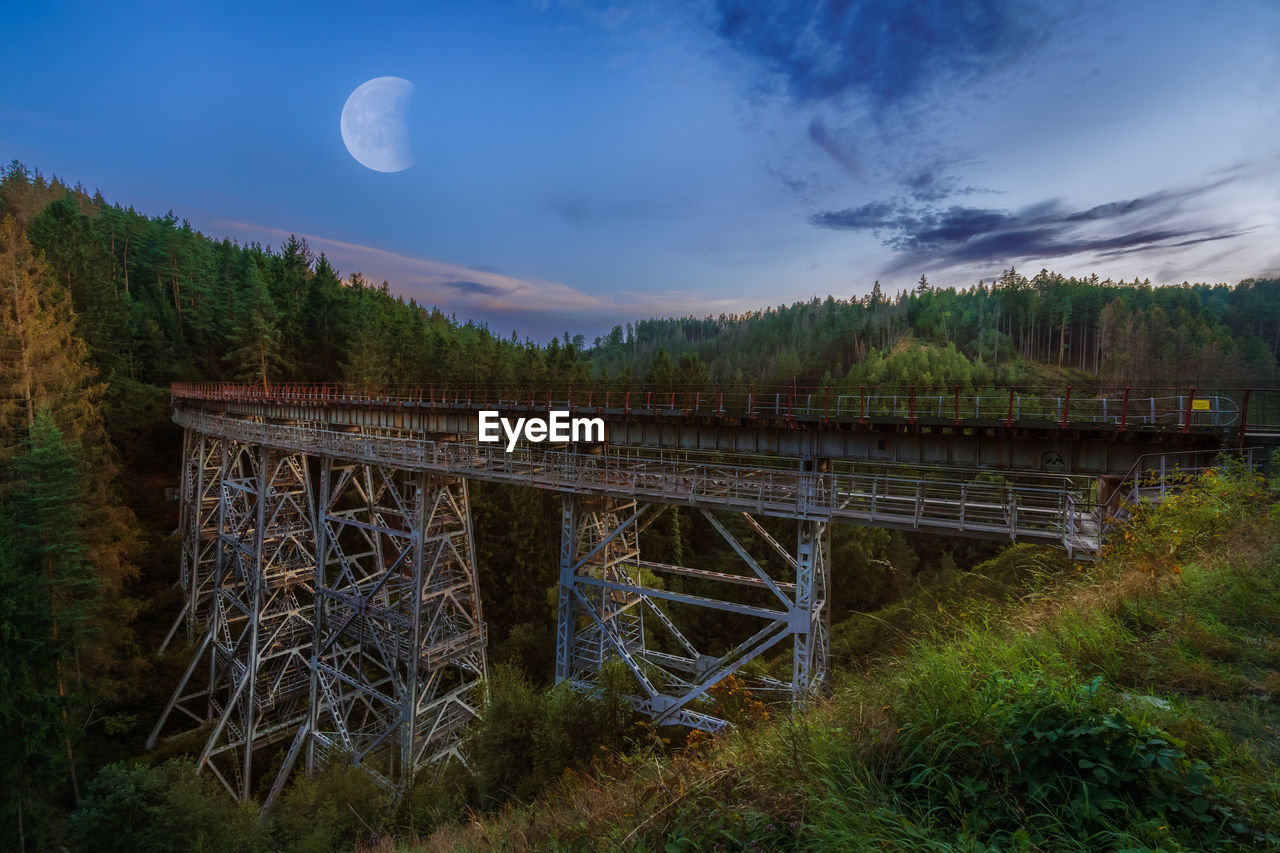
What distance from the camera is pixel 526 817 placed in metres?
5.12

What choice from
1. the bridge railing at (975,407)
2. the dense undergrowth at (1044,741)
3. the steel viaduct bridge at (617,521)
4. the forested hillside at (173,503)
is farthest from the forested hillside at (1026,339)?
the dense undergrowth at (1044,741)

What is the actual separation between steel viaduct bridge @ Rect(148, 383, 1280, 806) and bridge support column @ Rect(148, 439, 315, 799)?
11cm

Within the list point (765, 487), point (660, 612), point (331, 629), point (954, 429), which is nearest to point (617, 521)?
point (660, 612)

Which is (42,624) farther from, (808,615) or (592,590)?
(808,615)

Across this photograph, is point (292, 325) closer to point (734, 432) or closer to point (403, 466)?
point (403, 466)

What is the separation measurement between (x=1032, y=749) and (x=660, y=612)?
1157cm

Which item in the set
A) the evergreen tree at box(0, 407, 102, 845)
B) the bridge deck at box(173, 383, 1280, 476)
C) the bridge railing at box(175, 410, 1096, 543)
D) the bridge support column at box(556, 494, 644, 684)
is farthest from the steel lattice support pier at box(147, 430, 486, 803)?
the bridge deck at box(173, 383, 1280, 476)

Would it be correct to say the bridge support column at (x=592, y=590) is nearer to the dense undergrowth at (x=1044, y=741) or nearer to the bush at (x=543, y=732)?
the bush at (x=543, y=732)

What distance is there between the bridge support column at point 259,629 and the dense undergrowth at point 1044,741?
15.0 metres

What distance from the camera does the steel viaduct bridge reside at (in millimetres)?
10594

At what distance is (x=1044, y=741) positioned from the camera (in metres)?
2.85

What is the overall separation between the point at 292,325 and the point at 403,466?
39730 mm

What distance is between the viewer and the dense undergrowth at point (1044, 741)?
2561mm

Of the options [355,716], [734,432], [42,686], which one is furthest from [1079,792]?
[355,716]
